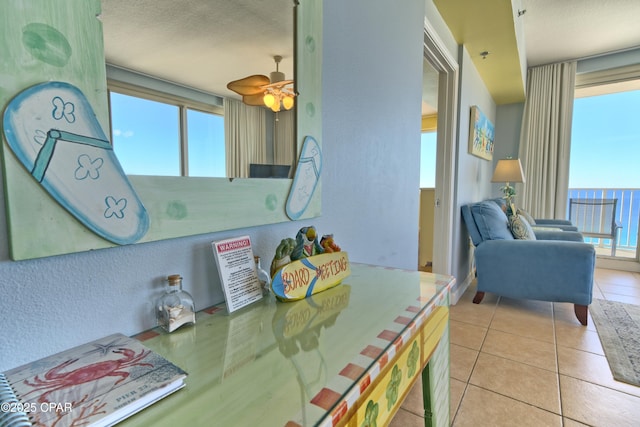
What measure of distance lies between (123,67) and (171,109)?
0.35 ft

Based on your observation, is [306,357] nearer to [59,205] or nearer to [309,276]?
[309,276]

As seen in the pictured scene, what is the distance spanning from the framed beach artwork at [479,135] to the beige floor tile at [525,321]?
1.54 m

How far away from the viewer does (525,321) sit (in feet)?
7.63

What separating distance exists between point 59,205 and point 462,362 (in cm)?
199

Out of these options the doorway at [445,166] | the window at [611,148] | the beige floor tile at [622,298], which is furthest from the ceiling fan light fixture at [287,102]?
the window at [611,148]

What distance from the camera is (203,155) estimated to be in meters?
0.69

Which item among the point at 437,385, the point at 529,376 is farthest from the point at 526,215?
the point at 437,385

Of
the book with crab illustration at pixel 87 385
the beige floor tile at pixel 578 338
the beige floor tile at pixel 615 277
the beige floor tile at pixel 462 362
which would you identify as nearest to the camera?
the book with crab illustration at pixel 87 385

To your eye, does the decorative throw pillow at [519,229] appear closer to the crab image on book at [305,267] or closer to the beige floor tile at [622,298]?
the beige floor tile at [622,298]

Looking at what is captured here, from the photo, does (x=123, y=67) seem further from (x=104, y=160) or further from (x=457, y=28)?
(x=457, y=28)

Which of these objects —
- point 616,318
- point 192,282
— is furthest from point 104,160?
point 616,318

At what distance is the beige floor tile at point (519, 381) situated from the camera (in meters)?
1.45

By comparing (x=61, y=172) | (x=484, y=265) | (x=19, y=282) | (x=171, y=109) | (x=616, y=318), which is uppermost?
(x=171, y=109)

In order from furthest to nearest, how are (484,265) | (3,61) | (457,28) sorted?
Result: (484,265), (457,28), (3,61)
